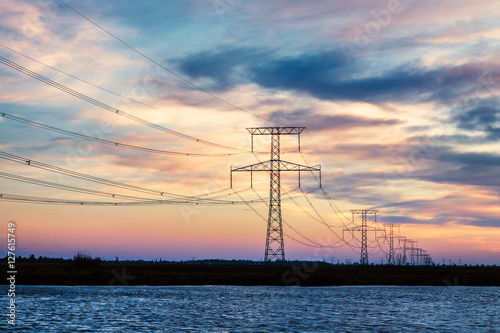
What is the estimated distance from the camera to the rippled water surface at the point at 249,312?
55.6m

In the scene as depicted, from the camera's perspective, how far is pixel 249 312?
6762 centimetres

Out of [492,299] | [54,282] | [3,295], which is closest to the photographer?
[3,295]

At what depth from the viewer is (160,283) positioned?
399 feet

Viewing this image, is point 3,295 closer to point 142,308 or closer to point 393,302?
point 142,308

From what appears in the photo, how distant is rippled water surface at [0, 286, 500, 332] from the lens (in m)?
55.6

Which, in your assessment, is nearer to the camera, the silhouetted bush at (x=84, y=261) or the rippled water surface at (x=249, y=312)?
the rippled water surface at (x=249, y=312)

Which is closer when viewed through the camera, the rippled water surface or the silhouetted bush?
the rippled water surface

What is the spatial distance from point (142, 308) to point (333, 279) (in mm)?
67654

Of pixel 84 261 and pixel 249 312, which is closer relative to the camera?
pixel 249 312

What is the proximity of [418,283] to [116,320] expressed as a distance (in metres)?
93.7

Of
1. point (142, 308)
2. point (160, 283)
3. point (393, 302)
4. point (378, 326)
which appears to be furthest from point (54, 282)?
point (378, 326)

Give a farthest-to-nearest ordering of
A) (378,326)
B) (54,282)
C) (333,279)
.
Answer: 1. (333,279)
2. (54,282)
3. (378,326)

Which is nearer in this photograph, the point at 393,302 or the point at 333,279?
the point at 393,302

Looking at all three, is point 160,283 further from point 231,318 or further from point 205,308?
point 231,318
